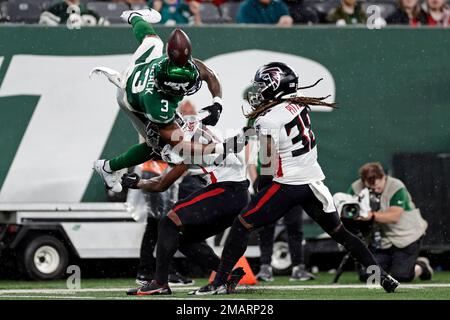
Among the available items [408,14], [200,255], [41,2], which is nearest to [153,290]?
[200,255]

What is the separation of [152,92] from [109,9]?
4.56 metres

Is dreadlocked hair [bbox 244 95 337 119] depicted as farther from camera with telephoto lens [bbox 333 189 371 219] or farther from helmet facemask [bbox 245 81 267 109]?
camera with telephoto lens [bbox 333 189 371 219]

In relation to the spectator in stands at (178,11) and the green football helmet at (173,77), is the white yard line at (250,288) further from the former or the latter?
the spectator in stands at (178,11)

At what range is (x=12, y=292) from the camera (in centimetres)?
1092

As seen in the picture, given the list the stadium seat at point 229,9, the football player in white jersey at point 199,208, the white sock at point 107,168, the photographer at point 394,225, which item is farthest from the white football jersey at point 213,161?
the stadium seat at point 229,9

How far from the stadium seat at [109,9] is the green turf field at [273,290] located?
2.97m

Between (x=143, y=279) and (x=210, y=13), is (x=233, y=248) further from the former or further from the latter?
(x=210, y=13)

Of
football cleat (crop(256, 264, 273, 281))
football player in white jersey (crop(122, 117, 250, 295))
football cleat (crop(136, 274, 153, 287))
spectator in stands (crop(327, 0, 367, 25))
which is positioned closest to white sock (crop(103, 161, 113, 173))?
football player in white jersey (crop(122, 117, 250, 295))

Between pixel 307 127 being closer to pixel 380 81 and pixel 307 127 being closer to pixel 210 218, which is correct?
pixel 210 218

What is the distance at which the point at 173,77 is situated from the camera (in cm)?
955

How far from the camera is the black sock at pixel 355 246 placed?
33.1 feet

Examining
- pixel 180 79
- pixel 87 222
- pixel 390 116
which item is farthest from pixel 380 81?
pixel 180 79

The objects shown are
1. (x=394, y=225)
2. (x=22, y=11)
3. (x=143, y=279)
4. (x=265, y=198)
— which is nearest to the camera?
(x=265, y=198)
